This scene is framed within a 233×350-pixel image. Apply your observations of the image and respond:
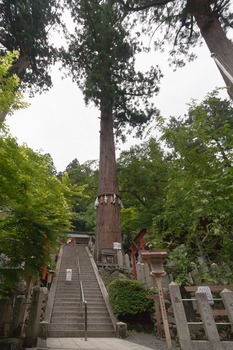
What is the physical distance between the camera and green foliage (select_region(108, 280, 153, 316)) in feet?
24.0

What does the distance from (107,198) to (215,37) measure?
9.43m

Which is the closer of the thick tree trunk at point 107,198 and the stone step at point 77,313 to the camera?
the stone step at point 77,313

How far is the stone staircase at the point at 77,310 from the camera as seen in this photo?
6840 millimetres

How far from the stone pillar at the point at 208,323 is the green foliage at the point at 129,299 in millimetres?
3656

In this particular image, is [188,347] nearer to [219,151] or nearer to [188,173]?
[188,173]

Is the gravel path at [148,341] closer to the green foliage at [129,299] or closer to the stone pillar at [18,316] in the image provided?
the green foliage at [129,299]

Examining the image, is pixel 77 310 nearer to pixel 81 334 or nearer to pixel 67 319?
pixel 67 319

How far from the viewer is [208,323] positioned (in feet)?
13.4

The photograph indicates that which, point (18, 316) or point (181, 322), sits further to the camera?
point (18, 316)

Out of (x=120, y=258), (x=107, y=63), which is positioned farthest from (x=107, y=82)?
(x=120, y=258)

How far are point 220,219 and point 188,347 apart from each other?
2646 millimetres

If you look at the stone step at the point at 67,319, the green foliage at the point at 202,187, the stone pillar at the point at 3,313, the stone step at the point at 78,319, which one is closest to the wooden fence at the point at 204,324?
the green foliage at the point at 202,187

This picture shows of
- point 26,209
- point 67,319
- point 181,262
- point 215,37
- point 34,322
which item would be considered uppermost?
point 215,37

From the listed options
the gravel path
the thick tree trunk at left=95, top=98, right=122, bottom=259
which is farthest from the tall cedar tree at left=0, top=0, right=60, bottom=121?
the gravel path
